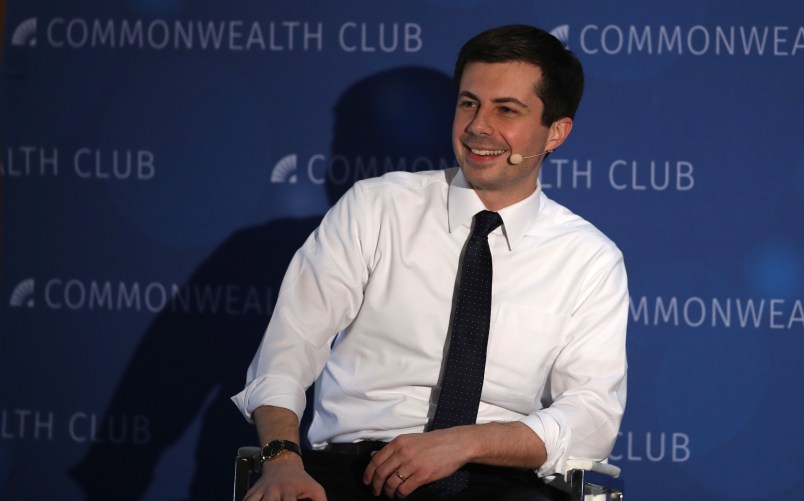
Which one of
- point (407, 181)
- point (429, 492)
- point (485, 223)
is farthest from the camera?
point (407, 181)

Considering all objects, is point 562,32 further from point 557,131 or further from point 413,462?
point 413,462

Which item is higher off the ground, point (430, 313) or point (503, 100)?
point (503, 100)

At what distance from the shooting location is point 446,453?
6.77 feet

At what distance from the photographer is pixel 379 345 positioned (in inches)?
95.7

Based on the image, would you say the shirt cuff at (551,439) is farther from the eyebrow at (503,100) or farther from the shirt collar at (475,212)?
the eyebrow at (503,100)

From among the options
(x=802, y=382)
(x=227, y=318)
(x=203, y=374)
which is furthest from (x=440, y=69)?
(x=802, y=382)

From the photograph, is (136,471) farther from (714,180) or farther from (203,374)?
(714,180)

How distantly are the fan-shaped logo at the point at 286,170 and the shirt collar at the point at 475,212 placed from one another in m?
0.89

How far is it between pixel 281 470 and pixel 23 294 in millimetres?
1690

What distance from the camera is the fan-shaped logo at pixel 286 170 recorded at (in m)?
3.23

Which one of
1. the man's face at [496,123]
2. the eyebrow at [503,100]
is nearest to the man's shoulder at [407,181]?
the man's face at [496,123]

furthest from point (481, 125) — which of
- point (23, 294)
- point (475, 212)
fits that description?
point (23, 294)

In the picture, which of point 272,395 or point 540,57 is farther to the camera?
point 540,57

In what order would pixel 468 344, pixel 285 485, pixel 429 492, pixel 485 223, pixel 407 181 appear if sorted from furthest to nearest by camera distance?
pixel 407 181 → pixel 485 223 → pixel 468 344 → pixel 429 492 → pixel 285 485
